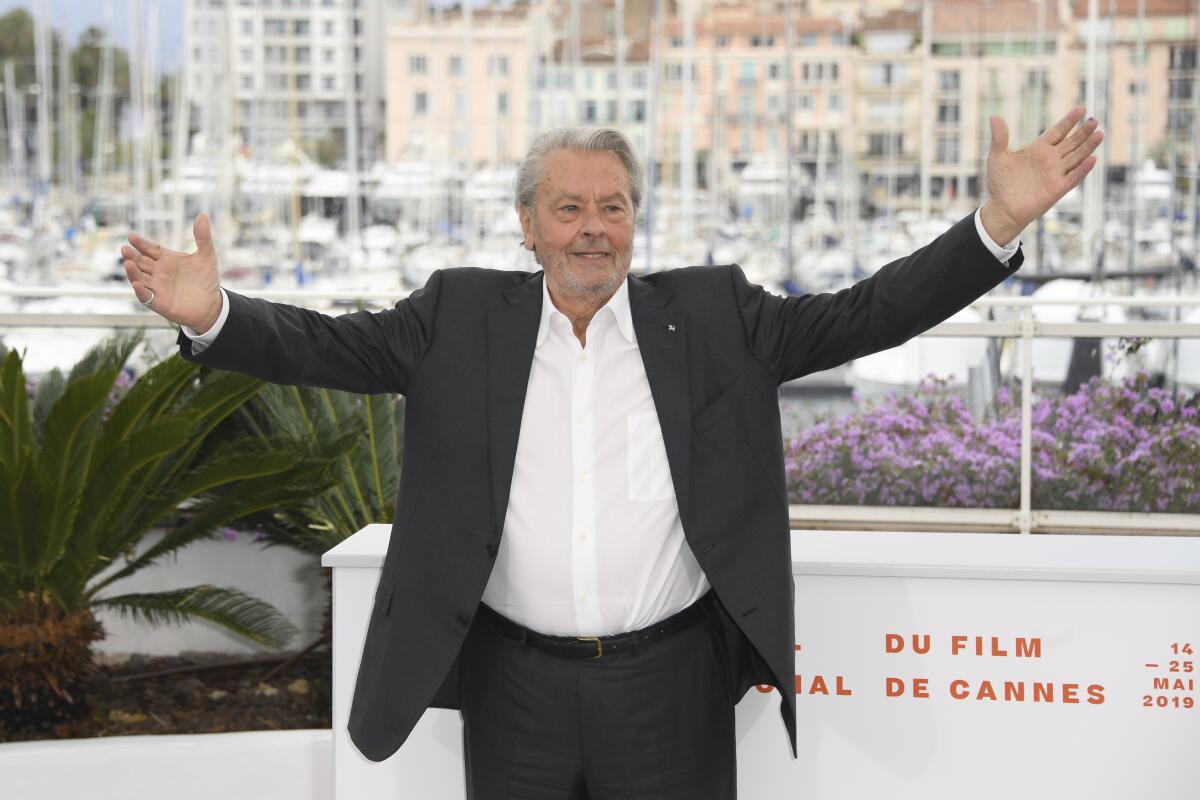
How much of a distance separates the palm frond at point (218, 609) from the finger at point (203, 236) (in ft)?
10.6

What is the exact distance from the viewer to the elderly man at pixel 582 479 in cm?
249

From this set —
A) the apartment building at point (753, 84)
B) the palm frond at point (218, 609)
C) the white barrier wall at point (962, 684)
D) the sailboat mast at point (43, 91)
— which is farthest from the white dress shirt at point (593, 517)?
the apartment building at point (753, 84)

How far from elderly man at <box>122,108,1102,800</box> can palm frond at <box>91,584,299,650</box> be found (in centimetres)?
296

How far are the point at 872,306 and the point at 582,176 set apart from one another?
56cm

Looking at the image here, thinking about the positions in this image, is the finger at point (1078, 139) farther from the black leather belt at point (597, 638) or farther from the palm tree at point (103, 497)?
the palm tree at point (103, 497)

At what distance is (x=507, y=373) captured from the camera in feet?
8.40

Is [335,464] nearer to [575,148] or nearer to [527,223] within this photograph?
[527,223]

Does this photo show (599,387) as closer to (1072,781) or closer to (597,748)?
(597,748)

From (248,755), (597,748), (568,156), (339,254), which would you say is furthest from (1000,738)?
(339,254)

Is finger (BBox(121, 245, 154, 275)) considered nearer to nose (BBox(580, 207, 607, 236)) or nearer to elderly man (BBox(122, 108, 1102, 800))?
elderly man (BBox(122, 108, 1102, 800))

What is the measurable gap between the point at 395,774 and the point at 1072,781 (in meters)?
1.45

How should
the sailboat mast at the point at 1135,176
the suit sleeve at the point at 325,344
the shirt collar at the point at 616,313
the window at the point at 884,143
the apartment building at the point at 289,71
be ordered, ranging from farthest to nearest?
1. the window at the point at 884,143
2. the apartment building at the point at 289,71
3. the sailboat mast at the point at 1135,176
4. the shirt collar at the point at 616,313
5. the suit sleeve at the point at 325,344

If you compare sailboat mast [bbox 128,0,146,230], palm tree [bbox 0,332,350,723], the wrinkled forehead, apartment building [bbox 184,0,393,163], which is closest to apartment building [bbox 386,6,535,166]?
apartment building [bbox 184,0,393,163]

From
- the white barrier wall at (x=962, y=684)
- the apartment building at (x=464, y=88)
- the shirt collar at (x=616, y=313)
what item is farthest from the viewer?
the apartment building at (x=464, y=88)
